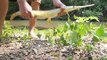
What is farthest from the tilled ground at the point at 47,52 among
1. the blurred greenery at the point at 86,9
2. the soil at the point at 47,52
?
the blurred greenery at the point at 86,9

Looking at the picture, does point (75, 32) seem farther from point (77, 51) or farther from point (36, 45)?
point (36, 45)

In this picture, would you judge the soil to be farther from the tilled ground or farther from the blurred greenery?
the blurred greenery

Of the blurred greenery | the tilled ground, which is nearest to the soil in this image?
the tilled ground

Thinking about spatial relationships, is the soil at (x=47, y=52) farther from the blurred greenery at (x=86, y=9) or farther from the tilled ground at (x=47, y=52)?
the blurred greenery at (x=86, y=9)

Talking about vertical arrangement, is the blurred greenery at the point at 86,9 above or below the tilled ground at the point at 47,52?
below

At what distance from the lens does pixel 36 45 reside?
4828 mm

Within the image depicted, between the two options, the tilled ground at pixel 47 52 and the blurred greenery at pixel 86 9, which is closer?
the tilled ground at pixel 47 52

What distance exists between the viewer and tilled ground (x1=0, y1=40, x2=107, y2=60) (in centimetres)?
428

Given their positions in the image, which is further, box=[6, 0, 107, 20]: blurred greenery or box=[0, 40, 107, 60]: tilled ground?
box=[6, 0, 107, 20]: blurred greenery

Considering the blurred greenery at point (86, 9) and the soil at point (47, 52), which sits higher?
the soil at point (47, 52)

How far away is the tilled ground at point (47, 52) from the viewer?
4.28 metres

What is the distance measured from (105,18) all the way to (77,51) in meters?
7.73

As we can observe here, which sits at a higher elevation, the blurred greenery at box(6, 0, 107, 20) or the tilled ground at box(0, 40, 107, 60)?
the tilled ground at box(0, 40, 107, 60)

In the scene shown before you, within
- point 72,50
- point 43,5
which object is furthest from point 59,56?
point 43,5
